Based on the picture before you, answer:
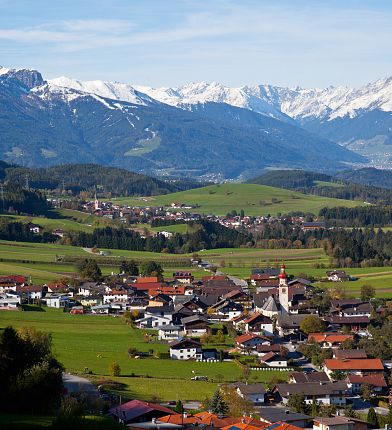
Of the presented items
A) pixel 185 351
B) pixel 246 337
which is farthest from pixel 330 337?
pixel 185 351

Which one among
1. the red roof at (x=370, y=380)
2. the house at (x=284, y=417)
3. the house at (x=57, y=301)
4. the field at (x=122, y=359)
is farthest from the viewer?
the house at (x=57, y=301)

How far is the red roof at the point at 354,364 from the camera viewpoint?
Answer: 45469mm

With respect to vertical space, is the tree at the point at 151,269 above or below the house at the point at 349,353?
above

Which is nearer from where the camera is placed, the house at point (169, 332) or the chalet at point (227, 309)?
the house at point (169, 332)

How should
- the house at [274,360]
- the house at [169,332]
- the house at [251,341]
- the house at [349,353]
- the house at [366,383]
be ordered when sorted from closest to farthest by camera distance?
the house at [366,383], the house at [274,360], the house at [349,353], the house at [251,341], the house at [169,332]

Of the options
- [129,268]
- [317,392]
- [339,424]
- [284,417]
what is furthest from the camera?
[129,268]

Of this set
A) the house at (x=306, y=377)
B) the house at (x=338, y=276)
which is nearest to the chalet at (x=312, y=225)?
the house at (x=338, y=276)

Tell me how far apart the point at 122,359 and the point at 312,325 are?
44.3 ft

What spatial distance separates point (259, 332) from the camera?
5566 centimetres

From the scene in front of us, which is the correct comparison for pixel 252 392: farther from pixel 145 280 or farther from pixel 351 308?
pixel 145 280

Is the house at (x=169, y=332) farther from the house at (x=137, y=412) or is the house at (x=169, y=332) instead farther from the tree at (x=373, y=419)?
the tree at (x=373, y=419)

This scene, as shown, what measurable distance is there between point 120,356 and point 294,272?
33.3 metres

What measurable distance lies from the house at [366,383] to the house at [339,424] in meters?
7.47

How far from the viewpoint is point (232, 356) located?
1944 inches
